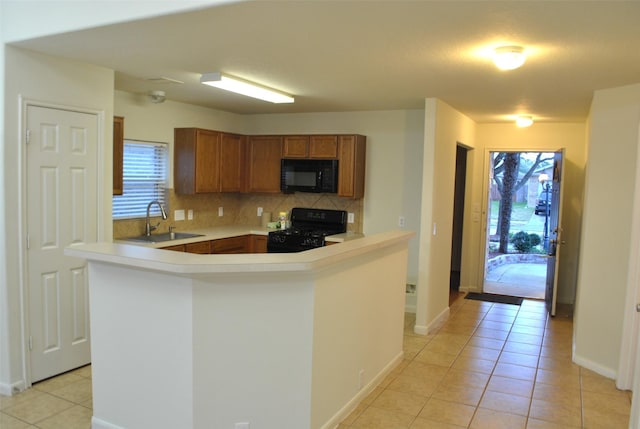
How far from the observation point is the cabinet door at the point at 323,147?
5.96m

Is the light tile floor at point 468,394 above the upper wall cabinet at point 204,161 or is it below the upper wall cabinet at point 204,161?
below

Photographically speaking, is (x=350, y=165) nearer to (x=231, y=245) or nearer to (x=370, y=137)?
(x=370, y=137)

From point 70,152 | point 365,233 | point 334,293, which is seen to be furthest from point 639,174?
point 70,152

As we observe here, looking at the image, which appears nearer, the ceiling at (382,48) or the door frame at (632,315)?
the ceiling at (382,48)

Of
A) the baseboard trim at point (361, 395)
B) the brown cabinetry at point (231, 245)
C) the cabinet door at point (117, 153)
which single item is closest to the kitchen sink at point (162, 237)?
the brown cabinetry at point (231, 245)

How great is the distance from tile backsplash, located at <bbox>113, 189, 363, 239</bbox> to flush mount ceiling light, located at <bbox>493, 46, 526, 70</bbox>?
10.8 feet

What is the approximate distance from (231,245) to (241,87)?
2.07 metres

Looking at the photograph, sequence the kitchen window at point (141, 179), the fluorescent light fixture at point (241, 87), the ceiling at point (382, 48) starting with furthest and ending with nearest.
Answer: the kitchen window at point (141, 179) → the fluorescent light fixture at point (241, 87) → the ceiling at point (382, 48)

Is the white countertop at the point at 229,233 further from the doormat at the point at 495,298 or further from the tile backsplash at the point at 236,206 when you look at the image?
the doormat at the point at 495,298

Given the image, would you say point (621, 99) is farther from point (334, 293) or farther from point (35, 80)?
point (35, 80)

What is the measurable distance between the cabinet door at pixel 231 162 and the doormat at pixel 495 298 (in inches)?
137

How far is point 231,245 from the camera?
5734 mm

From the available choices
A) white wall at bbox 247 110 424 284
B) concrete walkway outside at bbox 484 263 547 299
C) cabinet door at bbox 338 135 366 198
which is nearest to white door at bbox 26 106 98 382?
cabinet door at bbox 338 135 366 198

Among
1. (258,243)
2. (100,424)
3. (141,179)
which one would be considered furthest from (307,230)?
(100,424)
